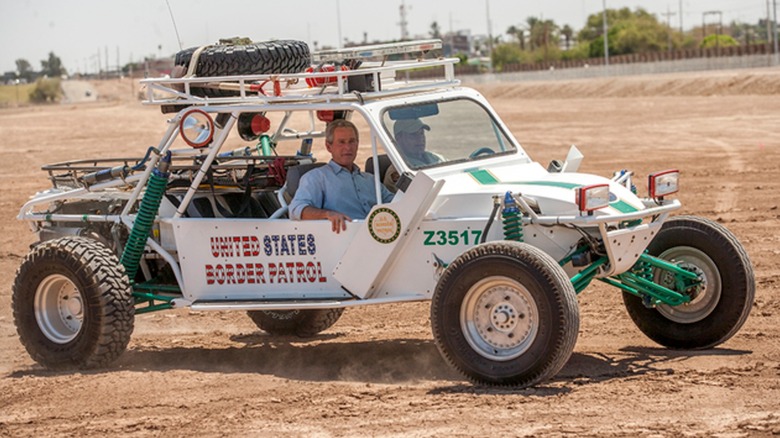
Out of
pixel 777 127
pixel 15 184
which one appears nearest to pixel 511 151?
pixel 15 184

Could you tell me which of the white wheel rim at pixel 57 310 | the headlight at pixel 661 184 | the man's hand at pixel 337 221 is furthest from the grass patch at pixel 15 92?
the headlight at pixel 661 184

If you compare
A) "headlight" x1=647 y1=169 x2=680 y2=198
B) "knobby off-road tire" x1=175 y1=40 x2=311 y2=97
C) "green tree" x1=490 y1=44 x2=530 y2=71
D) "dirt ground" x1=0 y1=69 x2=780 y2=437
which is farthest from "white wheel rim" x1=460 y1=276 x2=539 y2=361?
"green tree" x1=490 y1=44 x2=530 y2=71

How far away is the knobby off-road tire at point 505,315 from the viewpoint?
7941 millimetres

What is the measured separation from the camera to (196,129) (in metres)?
9.71

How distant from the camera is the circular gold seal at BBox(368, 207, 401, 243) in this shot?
877cm

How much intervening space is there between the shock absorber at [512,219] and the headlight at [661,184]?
3.50ft

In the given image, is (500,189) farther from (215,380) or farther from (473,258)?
(215,380)

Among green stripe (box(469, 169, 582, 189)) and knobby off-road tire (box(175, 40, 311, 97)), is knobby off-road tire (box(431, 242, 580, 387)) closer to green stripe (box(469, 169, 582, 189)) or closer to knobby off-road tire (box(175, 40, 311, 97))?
green stripe (box(469, 169, 582, 189))

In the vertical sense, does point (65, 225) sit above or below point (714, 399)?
above

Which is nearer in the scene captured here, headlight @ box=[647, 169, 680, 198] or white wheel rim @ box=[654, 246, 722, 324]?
headlight @ box=[647, 169, 680, 198]

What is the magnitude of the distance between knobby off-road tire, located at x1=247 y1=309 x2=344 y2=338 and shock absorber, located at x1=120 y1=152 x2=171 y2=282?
1.62m

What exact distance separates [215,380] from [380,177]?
1.91 metres

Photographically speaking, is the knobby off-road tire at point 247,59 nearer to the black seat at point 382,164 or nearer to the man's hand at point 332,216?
the black seat at point 382,164

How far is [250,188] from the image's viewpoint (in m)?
10.2
